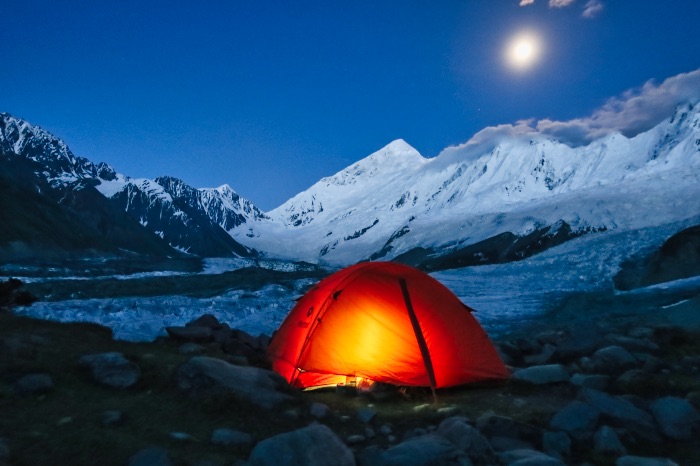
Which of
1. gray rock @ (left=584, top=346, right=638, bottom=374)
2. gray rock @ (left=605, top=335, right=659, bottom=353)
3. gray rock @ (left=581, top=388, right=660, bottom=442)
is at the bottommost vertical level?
gray rock @ (left=581, top=388, right=660, bottom=442)

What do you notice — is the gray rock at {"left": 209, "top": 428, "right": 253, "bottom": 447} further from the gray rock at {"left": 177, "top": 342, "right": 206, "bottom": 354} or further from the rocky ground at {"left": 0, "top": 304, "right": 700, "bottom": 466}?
the gray rock at {"left": 177, "top": 342, "right": 206, "bottom": 354}

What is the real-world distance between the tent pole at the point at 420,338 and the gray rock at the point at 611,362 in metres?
2.95

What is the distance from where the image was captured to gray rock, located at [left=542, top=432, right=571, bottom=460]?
221 inches

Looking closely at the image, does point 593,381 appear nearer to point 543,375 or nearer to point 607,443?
point 543,375

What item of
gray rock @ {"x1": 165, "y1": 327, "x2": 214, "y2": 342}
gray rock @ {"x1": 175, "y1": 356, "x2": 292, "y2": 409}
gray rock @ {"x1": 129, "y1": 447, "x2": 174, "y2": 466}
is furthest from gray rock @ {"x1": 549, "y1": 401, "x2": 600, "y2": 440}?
gray rock @ {"x1": 165, "y1": 327, "x2": 214, "y2": 342}

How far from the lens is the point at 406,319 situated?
895cm

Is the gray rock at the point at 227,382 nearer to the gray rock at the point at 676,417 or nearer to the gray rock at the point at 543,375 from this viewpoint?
the gray rock at the point at 543,375

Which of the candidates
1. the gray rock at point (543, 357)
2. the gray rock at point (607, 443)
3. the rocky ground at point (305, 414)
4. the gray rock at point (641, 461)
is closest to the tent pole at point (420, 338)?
the rocky ground at point (305, 414)

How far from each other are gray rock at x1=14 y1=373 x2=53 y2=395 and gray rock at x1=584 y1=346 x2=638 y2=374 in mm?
8516

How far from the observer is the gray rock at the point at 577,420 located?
599cm

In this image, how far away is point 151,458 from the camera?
4848 millimetres

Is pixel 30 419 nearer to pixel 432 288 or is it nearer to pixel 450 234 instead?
pixel 432 288

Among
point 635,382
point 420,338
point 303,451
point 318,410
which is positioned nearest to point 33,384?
point 318,410

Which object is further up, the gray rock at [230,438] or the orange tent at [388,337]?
the orange tent at [388,337]
